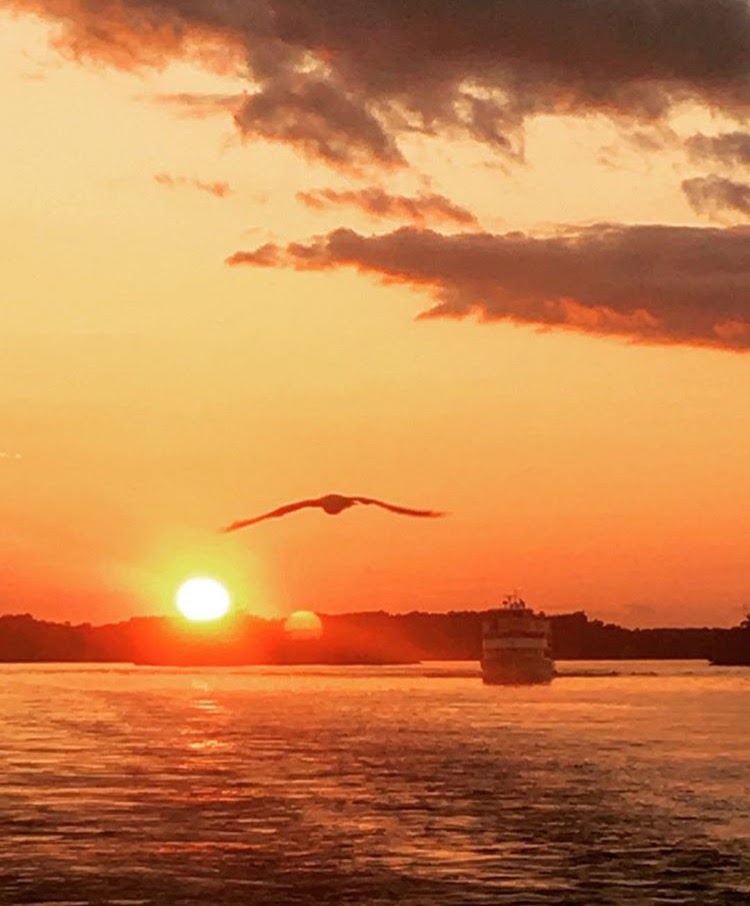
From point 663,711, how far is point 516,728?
4845cm

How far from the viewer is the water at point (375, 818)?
51.2 m

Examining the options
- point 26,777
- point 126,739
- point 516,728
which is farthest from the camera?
point 516,728

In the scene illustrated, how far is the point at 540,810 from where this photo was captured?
73438mm

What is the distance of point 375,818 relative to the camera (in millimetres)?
69312

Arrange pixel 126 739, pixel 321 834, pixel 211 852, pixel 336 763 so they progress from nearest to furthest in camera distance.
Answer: pixel 211 852 → pixel 321 834 → pixel 336 763 → pixel 126 739

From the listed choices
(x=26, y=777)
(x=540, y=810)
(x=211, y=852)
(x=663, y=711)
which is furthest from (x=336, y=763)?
(x=663, y=711)

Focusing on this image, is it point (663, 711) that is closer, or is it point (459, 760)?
point (459, 760)

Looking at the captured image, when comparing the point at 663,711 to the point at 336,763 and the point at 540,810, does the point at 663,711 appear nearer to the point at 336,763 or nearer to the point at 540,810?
the point at 336,763

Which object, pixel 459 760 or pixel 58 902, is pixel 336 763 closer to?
pixel 459 760

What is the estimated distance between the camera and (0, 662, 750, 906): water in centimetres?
5122

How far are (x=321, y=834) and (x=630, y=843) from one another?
9.98 m

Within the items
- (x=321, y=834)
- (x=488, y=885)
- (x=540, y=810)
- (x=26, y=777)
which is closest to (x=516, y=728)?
(x=26, y=777)

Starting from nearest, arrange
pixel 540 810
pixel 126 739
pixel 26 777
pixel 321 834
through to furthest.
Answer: pixel 321 834 → pixel 540 810 → pixel 26 777 → pixel 126 739

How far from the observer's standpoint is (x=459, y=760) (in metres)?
103
